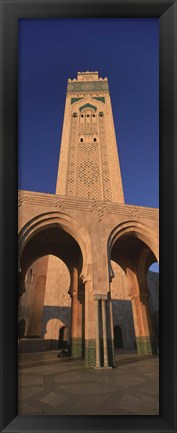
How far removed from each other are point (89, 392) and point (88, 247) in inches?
166

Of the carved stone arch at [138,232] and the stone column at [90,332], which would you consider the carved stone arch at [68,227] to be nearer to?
the stone column at [90,332]

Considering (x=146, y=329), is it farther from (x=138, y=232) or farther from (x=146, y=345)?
(x=138, y=232)

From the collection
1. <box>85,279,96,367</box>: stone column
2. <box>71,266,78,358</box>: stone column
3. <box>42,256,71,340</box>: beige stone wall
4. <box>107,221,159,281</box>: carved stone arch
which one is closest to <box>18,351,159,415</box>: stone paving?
<box>85,279,96,367</box>: stone column

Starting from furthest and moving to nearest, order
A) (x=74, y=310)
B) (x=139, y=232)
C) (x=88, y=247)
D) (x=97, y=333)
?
1. (x=74, y=310)
2. (x=139, y=232)
3. (x=88, y=247)
4. (x=97, y=333)

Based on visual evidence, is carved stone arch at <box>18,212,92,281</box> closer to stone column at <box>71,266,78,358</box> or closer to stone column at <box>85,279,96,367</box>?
stone column at <box>85,279,96,367</box>

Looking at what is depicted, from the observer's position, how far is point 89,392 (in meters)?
5.13

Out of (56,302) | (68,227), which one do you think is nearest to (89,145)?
(56,302)

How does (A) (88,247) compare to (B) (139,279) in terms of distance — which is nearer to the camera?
(A) (88,247)
